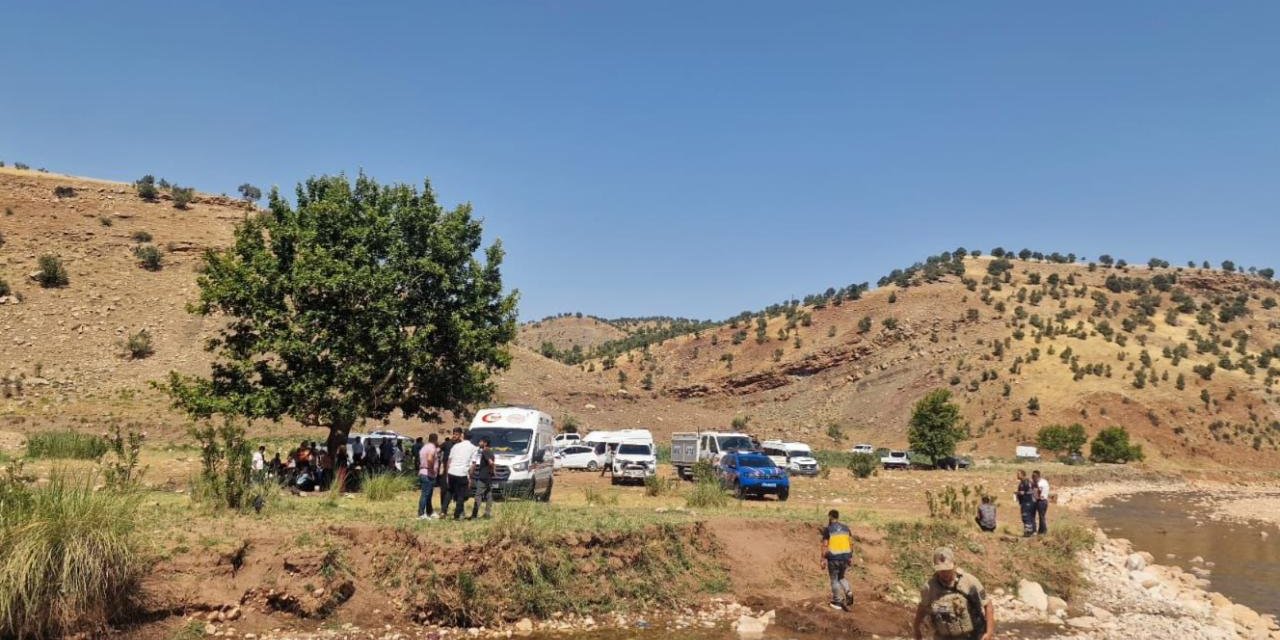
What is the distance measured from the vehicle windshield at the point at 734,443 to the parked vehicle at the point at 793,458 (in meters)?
6.07

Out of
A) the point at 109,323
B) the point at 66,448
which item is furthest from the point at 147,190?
the point at 66,448

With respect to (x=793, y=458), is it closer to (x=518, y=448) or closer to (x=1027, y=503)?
(x=1027, y=503)

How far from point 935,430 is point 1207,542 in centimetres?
2624

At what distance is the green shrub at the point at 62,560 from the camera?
985 centimetres

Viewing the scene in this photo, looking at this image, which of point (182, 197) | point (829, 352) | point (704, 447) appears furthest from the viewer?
point (829, 352)

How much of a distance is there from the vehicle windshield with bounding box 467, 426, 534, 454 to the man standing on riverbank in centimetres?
1255

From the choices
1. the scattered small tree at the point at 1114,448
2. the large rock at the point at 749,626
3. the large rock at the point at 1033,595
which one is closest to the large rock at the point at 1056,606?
the large rock at the point at 1033,595

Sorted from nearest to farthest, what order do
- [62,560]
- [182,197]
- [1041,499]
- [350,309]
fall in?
1. [62,560]
2. [1041,499]
3. [350,309]
4. [182,197]

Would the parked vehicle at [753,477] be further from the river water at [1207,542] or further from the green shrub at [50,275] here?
the green shrub at [50,275]

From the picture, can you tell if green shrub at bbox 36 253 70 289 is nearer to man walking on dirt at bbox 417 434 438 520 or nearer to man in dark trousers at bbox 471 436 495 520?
man walking on dirt at bbox 417 434 438 520

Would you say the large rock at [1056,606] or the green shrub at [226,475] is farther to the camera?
the large rock at [1056,606]

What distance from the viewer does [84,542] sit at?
33.9 feet

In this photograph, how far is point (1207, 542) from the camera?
88.9ft

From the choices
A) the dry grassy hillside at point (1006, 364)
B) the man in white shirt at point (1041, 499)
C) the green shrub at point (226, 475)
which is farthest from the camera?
the dry grassy hillside at point (1006, 364)
